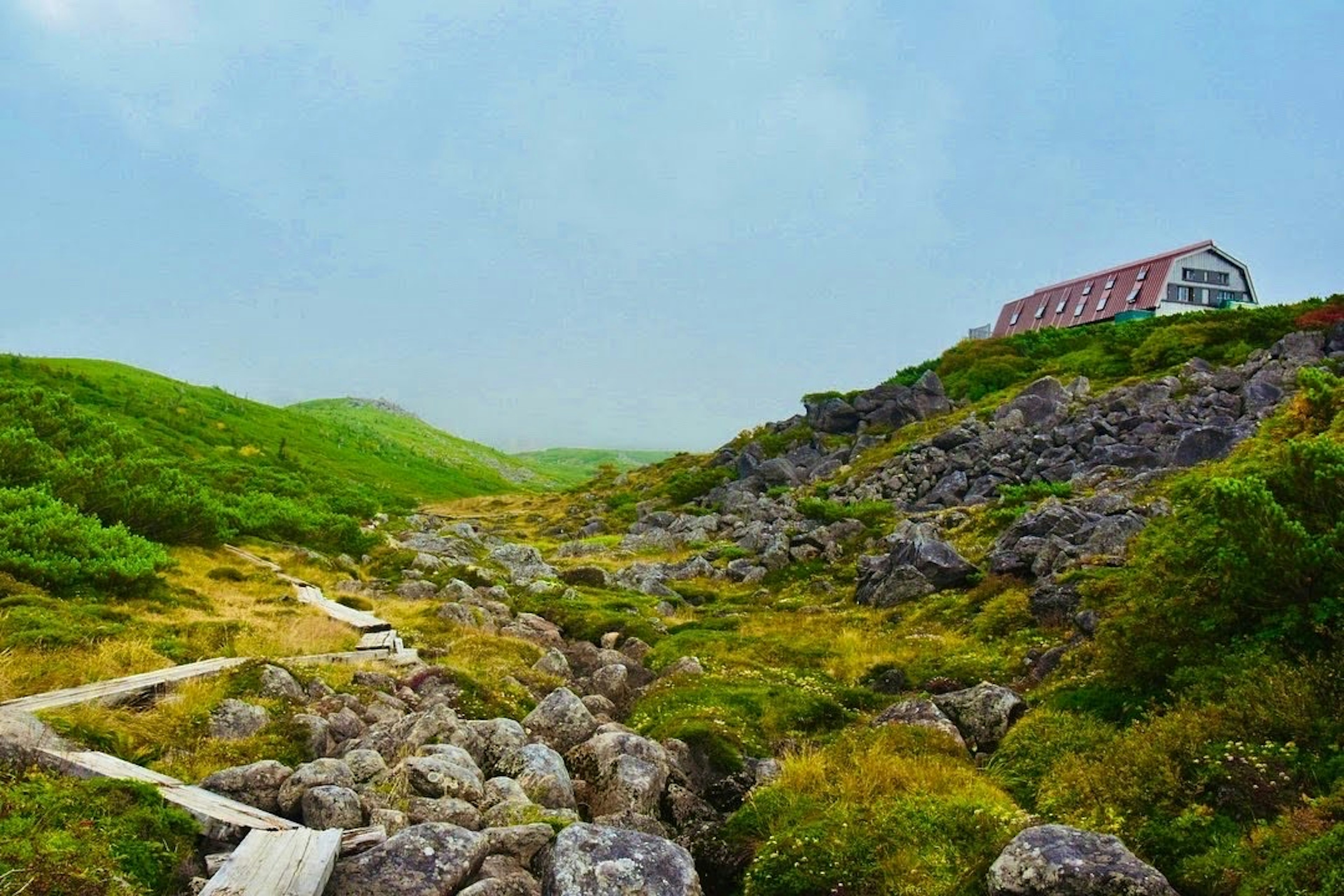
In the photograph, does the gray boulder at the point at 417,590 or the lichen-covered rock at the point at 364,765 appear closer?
the lichen-covered rock at the point at 364,765

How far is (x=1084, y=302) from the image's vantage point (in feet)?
304

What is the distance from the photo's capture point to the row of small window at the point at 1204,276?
275 feet

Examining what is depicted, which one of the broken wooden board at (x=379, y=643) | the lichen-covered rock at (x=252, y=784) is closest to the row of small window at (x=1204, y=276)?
the broken wooden board at (x=379, y=643)

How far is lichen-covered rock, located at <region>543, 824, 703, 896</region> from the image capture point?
8.34m

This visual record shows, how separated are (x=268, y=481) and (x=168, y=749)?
131 feet

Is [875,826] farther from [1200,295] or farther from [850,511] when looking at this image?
[1200,295]

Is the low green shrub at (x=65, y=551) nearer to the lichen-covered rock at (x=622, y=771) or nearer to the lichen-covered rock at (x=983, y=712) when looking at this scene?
the lichen-covered rock at (x=622, y=771)

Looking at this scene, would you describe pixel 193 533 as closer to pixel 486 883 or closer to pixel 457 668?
pixel 457 668

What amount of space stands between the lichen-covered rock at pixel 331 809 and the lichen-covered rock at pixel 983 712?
9.54 metres

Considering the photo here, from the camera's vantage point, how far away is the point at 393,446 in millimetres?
120812

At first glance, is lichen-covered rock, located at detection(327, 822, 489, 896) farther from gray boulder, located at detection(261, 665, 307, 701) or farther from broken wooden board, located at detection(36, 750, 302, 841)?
gray boulder, located at detection(261, 665, 307, 701)

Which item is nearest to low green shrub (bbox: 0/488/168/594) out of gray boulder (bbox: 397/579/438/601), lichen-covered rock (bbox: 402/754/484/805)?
gray boulder (bbox: 397/579/438/601)

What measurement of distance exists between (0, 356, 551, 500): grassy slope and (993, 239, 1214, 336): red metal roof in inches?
2640

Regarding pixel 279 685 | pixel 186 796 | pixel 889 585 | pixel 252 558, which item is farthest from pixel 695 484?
pixel 186 796
